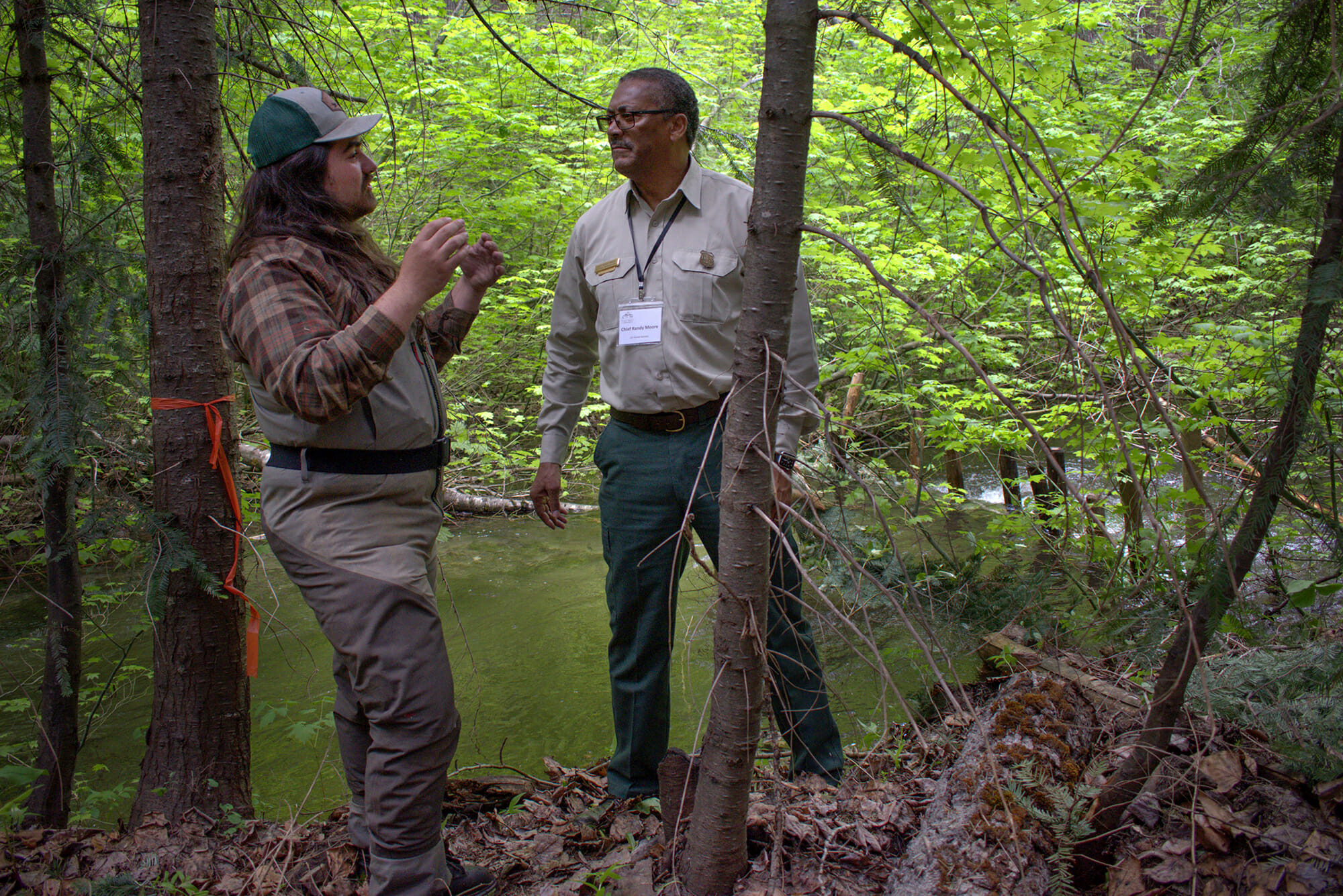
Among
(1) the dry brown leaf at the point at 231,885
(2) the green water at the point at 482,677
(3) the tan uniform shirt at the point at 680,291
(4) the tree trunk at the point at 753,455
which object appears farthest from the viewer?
(2) the green water at the point at 482,677

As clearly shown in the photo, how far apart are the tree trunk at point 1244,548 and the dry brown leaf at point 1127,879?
0.04 meters

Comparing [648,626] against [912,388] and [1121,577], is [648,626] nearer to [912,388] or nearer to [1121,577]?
[1121,577]

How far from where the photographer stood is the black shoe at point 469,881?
196cm

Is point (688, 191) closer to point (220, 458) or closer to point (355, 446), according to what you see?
point (355, 446)

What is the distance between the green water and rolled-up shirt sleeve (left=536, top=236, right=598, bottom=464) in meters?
0.69

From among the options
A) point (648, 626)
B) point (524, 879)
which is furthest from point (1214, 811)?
point (524, 879)

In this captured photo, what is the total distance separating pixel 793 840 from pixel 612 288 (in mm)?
1551

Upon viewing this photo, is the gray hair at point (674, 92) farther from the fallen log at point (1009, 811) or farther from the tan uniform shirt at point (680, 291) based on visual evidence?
the fallen log at point (1009, 811)

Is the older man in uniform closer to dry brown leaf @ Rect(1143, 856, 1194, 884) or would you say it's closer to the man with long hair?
the man with long hair

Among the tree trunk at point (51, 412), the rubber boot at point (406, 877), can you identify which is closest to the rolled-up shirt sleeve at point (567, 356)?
the rubber boot at point (406, 877)

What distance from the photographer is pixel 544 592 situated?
573 centimetres

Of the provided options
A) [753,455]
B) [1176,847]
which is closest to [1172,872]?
[1176,847]

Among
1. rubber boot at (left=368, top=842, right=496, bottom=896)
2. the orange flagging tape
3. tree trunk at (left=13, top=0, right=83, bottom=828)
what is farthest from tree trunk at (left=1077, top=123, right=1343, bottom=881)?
tree trunk at (left=13, top=0, right=83, bottom=828)

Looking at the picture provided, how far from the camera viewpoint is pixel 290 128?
1.88 metres
